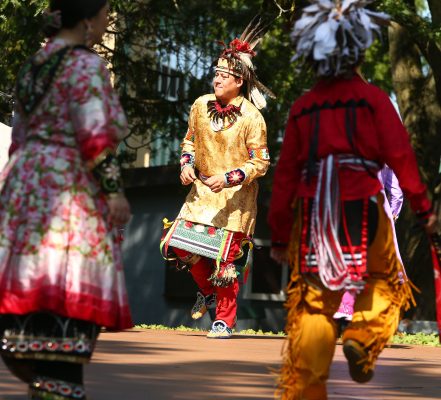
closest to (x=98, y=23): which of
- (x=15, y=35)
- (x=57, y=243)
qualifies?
(x=57, y=243)

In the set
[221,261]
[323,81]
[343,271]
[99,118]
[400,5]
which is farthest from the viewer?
[400,5]

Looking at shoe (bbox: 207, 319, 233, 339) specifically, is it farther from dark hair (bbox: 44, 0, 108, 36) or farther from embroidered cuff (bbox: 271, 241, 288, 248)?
dark hair (bbox: 44, 0, 108, 36)

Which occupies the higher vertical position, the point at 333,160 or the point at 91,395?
the point at 333,160

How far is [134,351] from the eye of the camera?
7707 millimetres

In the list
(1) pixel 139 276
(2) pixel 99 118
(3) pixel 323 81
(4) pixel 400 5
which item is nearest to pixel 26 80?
(2) pixel 99 118

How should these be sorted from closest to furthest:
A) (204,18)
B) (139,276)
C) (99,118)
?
(99,118) → (204,18) → (139,276)

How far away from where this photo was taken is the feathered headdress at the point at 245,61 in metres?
9.46

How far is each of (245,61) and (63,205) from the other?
17.0 ft

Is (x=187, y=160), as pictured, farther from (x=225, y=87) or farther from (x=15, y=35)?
(x=15, y=35)

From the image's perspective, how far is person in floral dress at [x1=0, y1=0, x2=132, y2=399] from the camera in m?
4.48

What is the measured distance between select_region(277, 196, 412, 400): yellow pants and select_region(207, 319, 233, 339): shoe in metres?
4.35

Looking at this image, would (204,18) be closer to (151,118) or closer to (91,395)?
(151,118)

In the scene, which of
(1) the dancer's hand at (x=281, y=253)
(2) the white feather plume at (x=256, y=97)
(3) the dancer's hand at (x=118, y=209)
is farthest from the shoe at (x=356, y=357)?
(2) the white feather plume at (x=256, y=97)

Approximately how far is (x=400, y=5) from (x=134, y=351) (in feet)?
32.1
